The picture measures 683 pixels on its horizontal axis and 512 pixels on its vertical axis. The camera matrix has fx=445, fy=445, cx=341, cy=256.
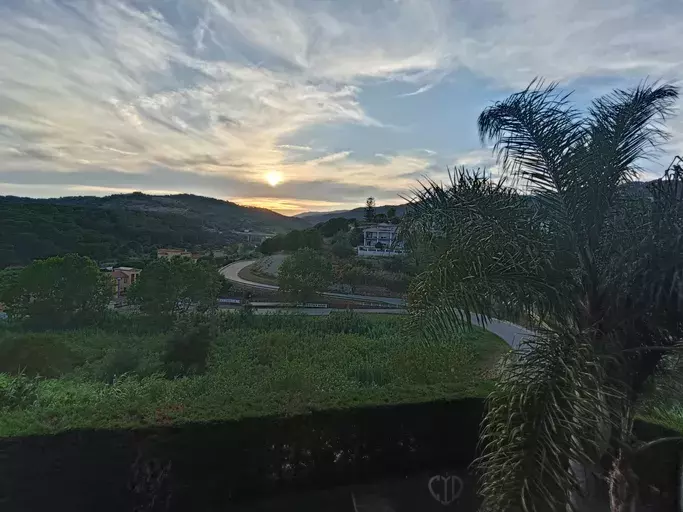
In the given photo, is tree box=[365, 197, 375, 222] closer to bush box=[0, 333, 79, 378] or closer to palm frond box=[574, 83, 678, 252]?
bush box=[0, 333, 79, 378]

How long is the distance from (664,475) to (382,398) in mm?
3047

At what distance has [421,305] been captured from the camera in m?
3.27

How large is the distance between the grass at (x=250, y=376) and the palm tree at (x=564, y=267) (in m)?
0.80

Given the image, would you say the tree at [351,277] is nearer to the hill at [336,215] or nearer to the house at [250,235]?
the hill at [336,215]

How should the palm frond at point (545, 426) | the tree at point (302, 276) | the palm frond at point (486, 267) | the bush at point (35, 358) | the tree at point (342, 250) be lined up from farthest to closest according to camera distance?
the tree at point (342, 250) < the tree at point (302, 276) < the bush at point (35, 358) < the palm frond at point (486, 267) < the palm frond at point (545, 426)

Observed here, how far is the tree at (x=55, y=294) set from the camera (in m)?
18.8

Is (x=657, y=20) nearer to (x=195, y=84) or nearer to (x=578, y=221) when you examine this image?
(x=578, y=221)

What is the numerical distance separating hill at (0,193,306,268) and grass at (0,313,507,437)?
685 inches

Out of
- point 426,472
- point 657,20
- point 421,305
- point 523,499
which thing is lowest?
point 426,472

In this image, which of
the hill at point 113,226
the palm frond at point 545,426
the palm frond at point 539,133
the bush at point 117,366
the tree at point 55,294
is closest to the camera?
the palm frond at point 545,426

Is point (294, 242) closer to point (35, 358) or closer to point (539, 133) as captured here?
point (35, 358)

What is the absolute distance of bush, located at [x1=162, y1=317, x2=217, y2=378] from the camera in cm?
1184

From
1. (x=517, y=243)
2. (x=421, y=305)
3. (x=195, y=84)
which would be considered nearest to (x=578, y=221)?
(x=517, y=243)

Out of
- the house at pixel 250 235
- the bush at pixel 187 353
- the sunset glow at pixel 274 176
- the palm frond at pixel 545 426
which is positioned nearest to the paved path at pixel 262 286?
the sunset glow at pixel 274 176
